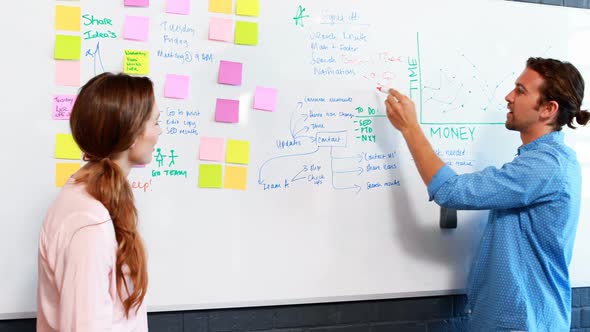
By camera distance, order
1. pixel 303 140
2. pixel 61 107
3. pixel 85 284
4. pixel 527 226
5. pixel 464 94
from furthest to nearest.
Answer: pixel 464 94
pixel 303 140
pixel 527 226
pixel 61 107
pixel 85 284

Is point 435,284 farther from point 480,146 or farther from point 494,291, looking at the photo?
point 480,146

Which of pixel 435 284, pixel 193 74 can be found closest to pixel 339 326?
pixel 435 284

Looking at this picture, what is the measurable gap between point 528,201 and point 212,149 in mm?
917

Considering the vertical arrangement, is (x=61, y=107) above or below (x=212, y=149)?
above

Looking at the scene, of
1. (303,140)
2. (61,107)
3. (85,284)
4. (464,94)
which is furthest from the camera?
(464,94)

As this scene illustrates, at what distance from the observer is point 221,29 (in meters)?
1.79

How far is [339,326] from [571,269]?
0.90 meters

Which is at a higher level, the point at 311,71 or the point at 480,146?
the point at 311,71

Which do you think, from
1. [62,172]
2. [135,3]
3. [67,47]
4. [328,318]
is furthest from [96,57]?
[328,318]

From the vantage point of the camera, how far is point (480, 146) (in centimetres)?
210

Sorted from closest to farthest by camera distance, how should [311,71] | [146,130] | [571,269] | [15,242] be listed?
[146,130], [15,242], [311,71], [571,269]

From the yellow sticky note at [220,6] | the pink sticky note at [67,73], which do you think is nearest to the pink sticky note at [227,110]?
the yellow sticky note at [220,6]

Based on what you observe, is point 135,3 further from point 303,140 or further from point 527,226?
point 527,226

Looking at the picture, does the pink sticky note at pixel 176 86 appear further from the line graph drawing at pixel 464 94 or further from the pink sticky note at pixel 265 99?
the line graph drawing at pixel 464 94
